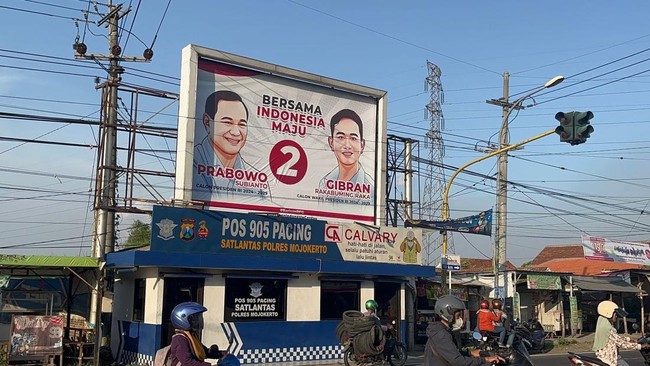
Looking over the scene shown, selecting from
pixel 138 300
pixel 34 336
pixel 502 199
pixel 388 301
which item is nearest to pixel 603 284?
pixel 502 199

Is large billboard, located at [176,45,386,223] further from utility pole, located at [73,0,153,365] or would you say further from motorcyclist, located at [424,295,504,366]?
motorcyclist, located at [424,295,504,366]

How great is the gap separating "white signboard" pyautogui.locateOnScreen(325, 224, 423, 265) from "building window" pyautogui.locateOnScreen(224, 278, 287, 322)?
2289 mm

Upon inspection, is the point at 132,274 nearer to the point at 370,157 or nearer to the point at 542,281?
the point at 370,157

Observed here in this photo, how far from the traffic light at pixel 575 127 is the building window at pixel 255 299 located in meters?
8.49

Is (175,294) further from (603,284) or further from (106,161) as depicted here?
(603,284)

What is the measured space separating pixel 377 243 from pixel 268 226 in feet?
13.6

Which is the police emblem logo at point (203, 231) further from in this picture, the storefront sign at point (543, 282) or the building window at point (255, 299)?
the storefront sign at point (543, 282)

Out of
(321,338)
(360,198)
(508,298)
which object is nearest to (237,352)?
(321,338)

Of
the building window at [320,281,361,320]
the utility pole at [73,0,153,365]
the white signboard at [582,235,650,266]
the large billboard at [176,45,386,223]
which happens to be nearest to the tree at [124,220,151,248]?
the utility pole at [73,0,153,365]

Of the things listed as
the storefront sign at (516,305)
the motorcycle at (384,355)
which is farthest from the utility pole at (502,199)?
the motorcycle at (384,355)

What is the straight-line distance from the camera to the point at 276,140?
20875 millimetres

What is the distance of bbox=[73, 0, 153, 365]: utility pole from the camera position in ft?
60.0

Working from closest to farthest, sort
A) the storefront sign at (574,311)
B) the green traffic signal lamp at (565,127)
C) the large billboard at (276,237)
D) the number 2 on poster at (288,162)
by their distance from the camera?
the green traffic signal lamp at (565,127)
the large billboard at (276,237)
the number 2 on poster at (288,162)
the storefront sign at (574,311)

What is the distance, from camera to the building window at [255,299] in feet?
61.0
